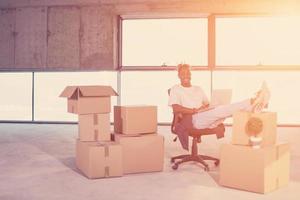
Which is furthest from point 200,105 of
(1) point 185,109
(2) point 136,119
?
(2) point 136,119

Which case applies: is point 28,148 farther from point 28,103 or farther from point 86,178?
point 28,103

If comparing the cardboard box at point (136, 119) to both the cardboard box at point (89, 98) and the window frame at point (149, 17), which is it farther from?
the window frame at point (149, 17)

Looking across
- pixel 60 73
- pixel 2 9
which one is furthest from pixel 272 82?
pixel 2 9

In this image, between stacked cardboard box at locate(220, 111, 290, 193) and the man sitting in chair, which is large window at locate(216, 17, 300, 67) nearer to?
the man sitting in chair

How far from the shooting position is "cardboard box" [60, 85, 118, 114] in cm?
409

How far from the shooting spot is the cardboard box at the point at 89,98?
4.09m

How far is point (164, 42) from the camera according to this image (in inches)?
324

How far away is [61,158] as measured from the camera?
486 centimetres

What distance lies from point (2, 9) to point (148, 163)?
19.0 ft

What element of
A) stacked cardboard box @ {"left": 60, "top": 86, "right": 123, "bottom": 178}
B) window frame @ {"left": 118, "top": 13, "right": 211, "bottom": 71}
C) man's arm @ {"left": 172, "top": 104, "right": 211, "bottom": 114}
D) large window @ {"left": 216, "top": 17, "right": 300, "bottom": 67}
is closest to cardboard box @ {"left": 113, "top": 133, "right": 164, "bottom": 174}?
stacked cardboard box @ {"left": 60, "top": 86, "right": 123, "bottom": 178}

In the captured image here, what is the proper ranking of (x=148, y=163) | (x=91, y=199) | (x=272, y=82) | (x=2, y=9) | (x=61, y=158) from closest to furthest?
(x=91, y=199) < (x=148, y=163) < (x=61, y=158) < (x=272, y=82) < (x=2, y=9)

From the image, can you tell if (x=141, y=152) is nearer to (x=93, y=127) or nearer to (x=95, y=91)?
(x=93, y=127)

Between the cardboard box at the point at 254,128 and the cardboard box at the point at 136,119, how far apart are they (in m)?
0.94

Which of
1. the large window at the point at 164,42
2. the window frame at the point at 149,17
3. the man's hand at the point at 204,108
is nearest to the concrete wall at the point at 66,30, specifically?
the window frame at the point at 149,17
